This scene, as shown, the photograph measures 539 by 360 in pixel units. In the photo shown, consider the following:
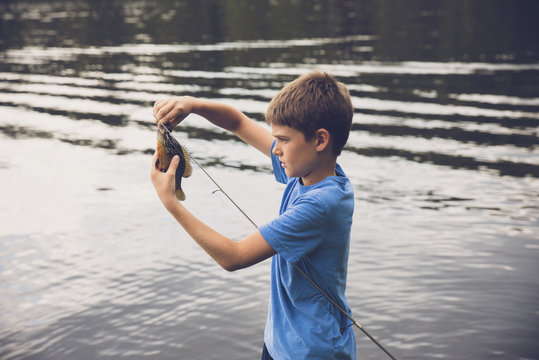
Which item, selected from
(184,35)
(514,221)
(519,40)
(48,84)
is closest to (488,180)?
(514,221)

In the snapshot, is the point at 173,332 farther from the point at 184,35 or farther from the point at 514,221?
the point at 184,35

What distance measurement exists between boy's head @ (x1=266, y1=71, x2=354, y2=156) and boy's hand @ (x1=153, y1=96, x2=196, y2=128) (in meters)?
0.44

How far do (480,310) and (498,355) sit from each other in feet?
1.74

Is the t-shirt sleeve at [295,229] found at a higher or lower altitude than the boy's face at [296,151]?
lower

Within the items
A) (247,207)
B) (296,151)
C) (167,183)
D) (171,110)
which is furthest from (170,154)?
(247,207)

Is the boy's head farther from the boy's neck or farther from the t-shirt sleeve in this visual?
the t-shirt sleeve

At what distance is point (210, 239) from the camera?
6.62 feet

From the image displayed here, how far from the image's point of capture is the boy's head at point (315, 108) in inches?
84.2

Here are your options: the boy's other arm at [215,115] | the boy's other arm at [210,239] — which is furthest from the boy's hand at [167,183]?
A: the boy's other arm at [215,115]

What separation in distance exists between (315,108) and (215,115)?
74cm

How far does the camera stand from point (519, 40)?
17.7m

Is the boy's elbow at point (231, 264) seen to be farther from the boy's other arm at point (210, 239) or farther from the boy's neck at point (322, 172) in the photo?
the boy's neck at point (322, 172)

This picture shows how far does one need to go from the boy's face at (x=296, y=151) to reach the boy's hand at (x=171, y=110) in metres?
0.49

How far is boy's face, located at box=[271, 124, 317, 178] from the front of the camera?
2.17 m
